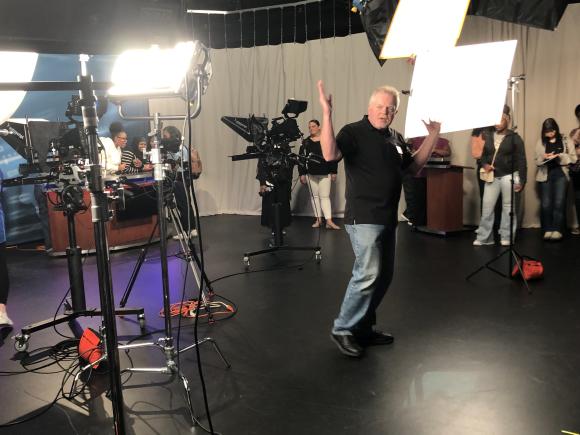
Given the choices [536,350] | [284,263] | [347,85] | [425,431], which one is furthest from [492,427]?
[347,85]

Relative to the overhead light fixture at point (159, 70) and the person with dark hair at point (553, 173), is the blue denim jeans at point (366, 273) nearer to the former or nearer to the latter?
the overhead light fixture at point (159, 70)

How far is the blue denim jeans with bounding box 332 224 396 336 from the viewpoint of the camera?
8.96ft

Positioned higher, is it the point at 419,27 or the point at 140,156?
the point at 419,27

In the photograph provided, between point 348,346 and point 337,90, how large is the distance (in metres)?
5.91

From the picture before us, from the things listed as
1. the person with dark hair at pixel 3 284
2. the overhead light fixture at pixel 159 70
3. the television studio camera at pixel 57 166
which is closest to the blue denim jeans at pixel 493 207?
the television studio camera at pixel 57 166

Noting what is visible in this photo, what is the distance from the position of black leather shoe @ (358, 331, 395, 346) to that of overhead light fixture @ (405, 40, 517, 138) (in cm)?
124

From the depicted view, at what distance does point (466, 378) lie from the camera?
2584mm

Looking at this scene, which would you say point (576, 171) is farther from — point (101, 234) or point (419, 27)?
point (101, 234)

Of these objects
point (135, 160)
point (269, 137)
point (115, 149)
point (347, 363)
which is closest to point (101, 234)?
point (347, 363)

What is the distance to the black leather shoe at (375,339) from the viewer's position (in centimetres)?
304

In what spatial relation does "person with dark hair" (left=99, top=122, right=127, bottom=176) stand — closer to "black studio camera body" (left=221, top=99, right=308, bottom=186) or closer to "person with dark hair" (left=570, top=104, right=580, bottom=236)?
"black studio camera body" (left=221, top=99, right=308, bottom=186)

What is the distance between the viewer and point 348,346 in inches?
114

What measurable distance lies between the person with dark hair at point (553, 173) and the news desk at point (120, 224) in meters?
4.73

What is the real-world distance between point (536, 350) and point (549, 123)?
399 centimetres
